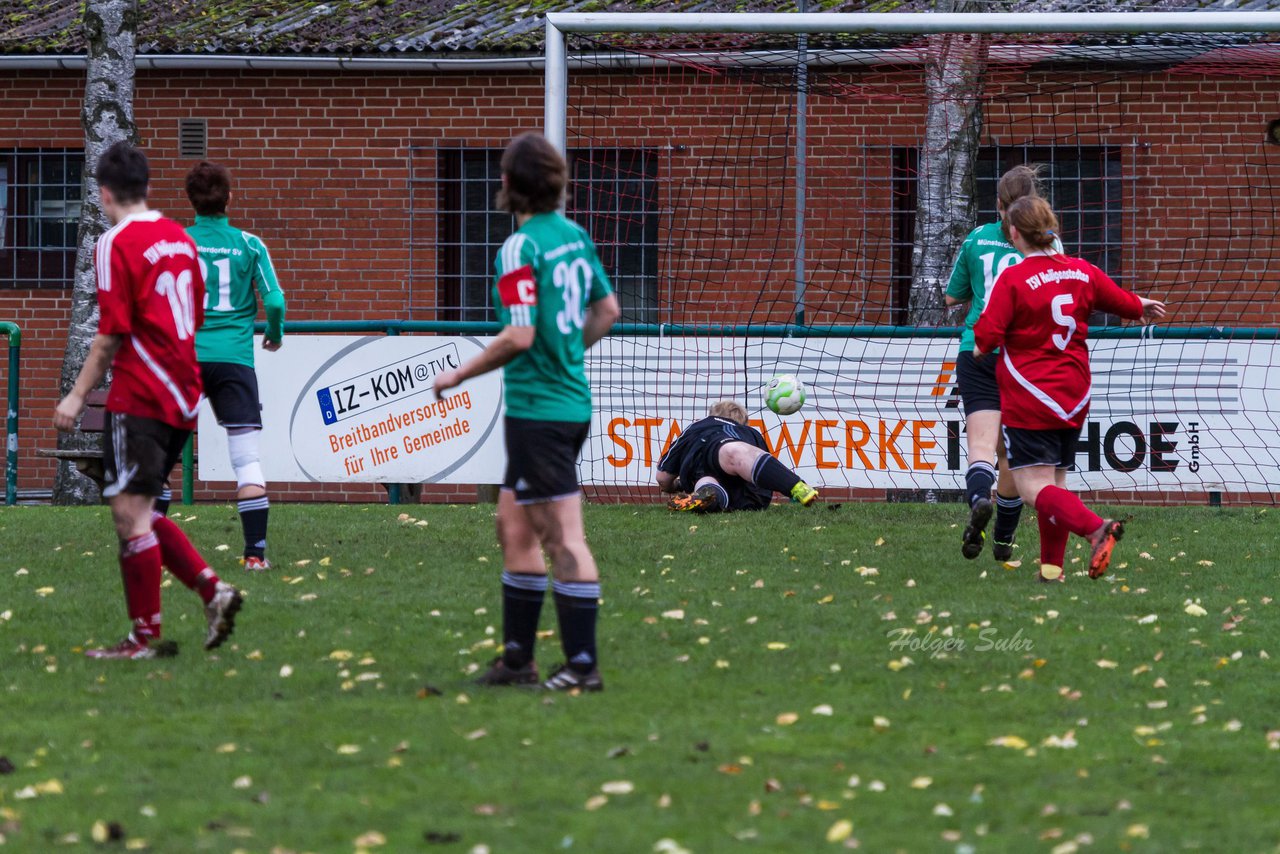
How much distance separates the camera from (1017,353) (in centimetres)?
764

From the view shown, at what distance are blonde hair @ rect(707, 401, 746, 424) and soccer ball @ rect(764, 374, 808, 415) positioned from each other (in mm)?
224

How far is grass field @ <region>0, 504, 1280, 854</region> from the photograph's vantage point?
13.6 feet

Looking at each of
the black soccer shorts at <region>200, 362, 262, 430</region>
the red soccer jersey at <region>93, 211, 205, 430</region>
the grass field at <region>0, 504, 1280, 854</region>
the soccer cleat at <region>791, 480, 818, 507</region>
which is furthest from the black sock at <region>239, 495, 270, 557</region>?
the soccer cleat at <region>791, 480, 818, 507</region>

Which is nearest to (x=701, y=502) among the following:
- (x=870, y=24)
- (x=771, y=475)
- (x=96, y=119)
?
(x=771, y=475)

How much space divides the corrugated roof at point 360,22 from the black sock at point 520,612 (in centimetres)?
952

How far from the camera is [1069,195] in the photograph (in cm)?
1466

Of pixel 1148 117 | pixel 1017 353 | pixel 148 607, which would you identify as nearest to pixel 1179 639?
pixel 1017 353

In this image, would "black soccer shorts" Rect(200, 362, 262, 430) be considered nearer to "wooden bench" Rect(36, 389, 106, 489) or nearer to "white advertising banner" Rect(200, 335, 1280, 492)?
"wooden bench" Rect(36, 389, 106, 489)

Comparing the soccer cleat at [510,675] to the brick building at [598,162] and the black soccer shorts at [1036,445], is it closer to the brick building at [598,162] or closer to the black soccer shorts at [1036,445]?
the black soccer shorts at [1036,445]

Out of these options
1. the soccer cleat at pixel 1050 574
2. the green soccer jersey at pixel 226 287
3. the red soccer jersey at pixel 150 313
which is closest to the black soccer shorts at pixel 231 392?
the green soccer jersey at pixel 226 287

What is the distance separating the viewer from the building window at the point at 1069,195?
14461 mm

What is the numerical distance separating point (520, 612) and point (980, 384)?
3603 mm

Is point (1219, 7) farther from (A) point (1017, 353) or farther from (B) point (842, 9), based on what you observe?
(A) point (1017, 353)

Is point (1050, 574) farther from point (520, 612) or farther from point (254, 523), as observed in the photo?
point (254, 523)
